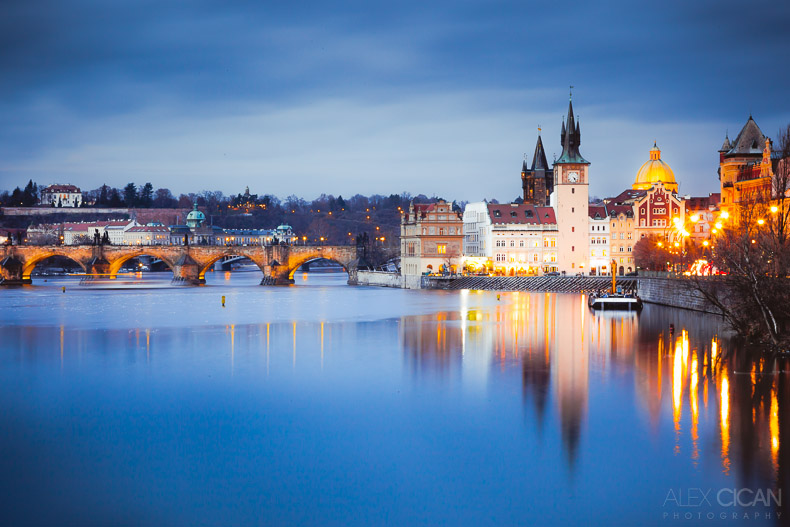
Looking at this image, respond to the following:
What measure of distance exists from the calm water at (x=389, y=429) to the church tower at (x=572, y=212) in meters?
39.1

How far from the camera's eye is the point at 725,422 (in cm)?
1795

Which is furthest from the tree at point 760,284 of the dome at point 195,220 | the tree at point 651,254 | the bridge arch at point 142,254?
the dome at point 195,220

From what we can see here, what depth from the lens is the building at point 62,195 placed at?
169375mm

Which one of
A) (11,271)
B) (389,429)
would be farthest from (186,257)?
(389,429)

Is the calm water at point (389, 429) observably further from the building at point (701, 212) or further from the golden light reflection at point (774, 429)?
the building at point (701, 212)

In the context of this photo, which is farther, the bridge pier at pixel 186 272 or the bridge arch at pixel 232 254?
the bridge arch at pixel 232 254

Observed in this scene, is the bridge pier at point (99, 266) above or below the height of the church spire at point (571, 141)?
below

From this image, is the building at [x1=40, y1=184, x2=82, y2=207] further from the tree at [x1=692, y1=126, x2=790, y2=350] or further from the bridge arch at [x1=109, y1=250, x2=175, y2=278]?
the tree at [x1=692, y1=126, x2=790, y2=350]

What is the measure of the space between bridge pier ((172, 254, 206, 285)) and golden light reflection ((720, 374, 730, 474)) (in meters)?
60.3

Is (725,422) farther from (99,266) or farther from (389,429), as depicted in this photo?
(99,266)

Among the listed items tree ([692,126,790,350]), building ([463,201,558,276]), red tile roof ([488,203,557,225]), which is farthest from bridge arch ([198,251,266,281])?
tree ([692,126,790,350])

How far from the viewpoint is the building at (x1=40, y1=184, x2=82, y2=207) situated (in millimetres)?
169375

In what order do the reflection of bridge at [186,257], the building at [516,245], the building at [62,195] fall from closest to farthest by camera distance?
1. the building at [516,245]
2. the reflection of bridge at [186,257]
3. the building at [62,195]

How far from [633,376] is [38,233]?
4654 inches
